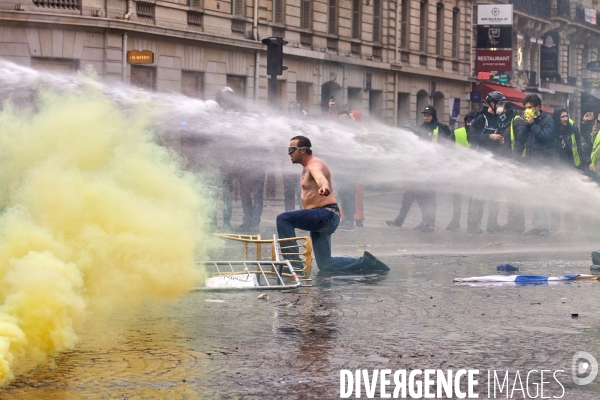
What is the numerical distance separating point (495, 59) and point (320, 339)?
37.1 m

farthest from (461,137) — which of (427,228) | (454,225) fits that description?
(427,228)

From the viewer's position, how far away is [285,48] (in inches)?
1187

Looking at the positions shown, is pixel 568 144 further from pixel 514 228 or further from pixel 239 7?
pixel 239 7

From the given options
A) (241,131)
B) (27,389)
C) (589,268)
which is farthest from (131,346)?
(241,131)

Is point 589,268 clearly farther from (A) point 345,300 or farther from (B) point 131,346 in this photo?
(B) point 131,346

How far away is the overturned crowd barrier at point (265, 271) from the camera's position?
955cm

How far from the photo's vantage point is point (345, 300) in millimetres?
9102

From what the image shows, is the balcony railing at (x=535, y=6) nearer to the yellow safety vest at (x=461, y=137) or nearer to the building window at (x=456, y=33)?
the building window at (x=456, y=33)

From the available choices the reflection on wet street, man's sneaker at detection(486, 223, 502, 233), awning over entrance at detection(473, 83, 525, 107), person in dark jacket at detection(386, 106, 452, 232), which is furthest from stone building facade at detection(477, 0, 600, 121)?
the reflection on wet street

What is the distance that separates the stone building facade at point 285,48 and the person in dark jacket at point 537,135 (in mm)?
10747

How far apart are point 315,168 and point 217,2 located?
690 inches

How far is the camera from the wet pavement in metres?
5.91

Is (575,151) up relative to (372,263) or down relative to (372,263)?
up

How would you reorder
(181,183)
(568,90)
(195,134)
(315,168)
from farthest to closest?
(568,90)
(195,134)
(315,168)
(181,183)
